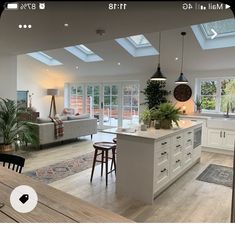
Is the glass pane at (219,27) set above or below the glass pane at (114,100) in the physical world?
above

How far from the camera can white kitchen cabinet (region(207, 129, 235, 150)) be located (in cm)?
464

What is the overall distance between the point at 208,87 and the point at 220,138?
1386 mm

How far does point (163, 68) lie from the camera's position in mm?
5848

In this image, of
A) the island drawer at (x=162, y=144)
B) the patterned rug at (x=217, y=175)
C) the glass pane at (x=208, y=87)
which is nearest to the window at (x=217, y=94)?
the glass pane at (x=208, y=87)

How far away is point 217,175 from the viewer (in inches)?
135

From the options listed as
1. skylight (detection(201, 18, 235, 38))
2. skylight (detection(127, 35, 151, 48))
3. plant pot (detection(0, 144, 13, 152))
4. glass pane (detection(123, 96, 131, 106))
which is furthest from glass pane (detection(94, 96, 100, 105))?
skylight (detection(201, 18, 235, 38))

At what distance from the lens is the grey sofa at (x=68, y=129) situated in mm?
4652

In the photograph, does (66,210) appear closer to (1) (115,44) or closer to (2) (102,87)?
(1) (115,44)

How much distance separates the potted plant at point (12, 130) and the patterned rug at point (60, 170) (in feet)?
2.93

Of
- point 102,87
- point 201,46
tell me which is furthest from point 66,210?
point 102,87

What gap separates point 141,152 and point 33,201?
197 cm

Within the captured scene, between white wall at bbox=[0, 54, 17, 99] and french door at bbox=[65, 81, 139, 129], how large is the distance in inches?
131

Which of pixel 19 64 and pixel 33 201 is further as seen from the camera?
pixel 19 64

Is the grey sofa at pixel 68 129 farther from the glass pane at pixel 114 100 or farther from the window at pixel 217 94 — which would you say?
the window at pixel 217 94
